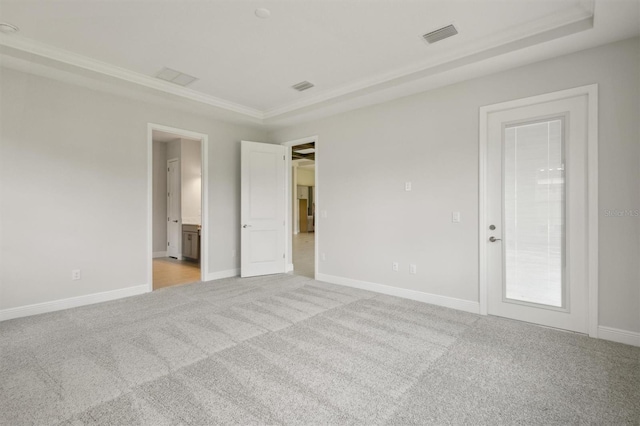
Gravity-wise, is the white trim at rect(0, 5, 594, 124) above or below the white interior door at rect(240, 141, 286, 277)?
above

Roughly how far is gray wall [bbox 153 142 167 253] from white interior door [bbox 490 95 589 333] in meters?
7.20

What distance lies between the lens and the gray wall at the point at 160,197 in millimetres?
7711

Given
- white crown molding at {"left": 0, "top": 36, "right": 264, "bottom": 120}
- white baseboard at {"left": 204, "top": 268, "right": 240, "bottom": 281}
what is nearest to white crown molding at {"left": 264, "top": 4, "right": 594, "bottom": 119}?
white crown molding at {"left": 0, "top": 36, "right": 264, "bottom": 120}

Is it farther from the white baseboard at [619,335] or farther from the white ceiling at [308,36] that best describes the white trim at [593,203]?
the white ceiling at [308,36]

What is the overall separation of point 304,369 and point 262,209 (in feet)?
11.8

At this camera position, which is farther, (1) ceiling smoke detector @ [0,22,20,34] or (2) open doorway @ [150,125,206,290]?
(2) open doorway @ [150,125,206,290]

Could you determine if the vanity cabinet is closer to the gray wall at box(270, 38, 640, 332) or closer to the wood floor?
the wood floor

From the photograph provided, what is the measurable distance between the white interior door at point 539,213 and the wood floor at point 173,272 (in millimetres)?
4512

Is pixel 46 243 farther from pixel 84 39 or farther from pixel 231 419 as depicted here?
pixel 231 419

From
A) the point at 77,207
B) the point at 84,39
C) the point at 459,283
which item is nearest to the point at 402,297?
the point at 459,283

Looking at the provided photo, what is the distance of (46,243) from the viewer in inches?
143

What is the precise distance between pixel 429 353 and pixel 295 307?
66.4 inches

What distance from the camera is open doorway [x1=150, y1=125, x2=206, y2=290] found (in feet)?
22.4

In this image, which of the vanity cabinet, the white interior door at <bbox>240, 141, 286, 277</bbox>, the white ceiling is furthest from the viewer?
the vanity cabinet
